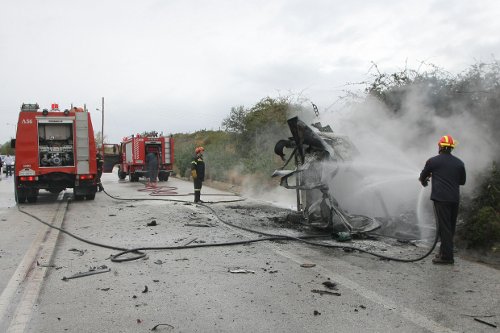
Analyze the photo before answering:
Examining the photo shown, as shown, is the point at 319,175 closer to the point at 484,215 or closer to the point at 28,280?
the point at 484,215

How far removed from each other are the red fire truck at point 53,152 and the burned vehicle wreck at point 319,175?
7739 mm

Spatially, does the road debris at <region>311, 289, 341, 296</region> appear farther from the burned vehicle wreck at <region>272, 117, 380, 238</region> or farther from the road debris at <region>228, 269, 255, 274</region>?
the burned vehicle wreck at <region>272, 117, 380, 238</region>

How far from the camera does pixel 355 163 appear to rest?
28.3ft

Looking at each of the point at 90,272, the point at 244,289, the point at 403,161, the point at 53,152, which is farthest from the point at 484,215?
the point at 53,152

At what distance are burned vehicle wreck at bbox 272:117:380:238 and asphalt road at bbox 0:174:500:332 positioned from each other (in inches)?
21.8

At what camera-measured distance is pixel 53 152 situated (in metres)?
14.3

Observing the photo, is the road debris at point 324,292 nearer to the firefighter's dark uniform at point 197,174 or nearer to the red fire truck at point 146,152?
the firefighter's dark uniform at point 197,174

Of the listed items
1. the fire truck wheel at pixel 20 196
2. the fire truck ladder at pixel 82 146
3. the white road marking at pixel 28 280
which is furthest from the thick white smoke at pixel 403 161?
the fire truck wheel at pixel 20 196

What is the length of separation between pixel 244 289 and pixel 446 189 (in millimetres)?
3173

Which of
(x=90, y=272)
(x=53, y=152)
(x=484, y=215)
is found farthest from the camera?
(x=53, y=152)

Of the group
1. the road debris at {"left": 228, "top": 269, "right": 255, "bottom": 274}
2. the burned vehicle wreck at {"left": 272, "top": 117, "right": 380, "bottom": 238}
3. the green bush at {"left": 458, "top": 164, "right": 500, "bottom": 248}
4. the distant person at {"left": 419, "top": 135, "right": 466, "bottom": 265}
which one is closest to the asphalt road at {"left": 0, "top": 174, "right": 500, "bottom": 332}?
the road debris at {"left": 228, "top": 269, "right": 255, "bottom": 274}

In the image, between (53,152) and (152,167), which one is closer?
(53,152)

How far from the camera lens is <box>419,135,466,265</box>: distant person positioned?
5.98 metres

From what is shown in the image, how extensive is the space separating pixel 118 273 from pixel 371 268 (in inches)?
124
